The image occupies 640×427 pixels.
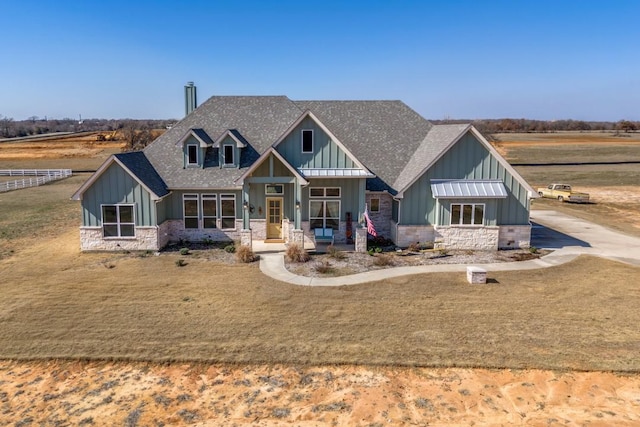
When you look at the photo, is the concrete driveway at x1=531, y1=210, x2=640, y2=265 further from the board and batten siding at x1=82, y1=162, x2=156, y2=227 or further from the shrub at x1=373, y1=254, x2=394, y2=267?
the board and batten siding at x1=82, y1=162, x2=156, y2=227

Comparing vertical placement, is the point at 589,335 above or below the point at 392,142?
below

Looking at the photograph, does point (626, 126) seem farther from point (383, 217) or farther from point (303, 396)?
point (303, 396)

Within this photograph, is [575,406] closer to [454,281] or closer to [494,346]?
[494,346]

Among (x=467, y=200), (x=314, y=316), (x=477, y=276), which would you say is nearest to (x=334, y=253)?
(x=477, y=276)

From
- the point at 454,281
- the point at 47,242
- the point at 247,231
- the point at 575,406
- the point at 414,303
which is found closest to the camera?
the point at 575,406

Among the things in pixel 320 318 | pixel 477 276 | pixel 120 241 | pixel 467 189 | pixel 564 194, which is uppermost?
pixel 467 189

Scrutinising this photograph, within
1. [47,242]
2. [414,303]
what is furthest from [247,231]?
[47,242]

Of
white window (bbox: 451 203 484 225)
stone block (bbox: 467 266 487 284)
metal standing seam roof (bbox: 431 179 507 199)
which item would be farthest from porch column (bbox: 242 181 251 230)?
stone block (bbox: 467 266 487 284)

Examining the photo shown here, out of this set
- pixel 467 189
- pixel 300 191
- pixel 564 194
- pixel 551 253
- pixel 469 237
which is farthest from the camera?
pixel 564 194
